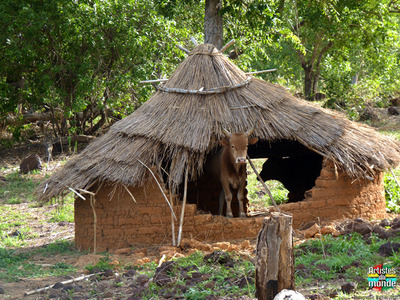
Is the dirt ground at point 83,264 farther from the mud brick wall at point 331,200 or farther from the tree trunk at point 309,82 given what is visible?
the tree trunk at point 309,82

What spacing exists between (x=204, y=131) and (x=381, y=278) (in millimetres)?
4179

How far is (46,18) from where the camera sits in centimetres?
A: 1441

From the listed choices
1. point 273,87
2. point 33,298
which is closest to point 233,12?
point 273,87

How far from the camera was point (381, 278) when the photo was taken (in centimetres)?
610

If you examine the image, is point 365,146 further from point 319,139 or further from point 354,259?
point 354,259

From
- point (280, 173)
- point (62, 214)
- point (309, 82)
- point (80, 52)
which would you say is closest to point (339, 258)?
point (280, 173)

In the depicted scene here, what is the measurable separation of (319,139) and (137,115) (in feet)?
11.1

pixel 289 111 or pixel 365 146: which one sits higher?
pixel 289 111

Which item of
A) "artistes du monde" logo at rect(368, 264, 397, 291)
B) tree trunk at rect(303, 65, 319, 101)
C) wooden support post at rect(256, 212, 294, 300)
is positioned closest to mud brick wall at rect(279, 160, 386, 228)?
"artistes du monde" logo at rect(368, 264, 397, 291)

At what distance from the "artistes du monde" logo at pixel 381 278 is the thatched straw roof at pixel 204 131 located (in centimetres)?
305

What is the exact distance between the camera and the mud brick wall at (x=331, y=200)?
9.54 metres

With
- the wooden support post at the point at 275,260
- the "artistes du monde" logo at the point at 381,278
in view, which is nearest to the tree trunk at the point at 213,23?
the "artistes du monde" logo at the point at 381,278

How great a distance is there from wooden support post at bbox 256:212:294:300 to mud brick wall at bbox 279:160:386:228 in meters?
4.24

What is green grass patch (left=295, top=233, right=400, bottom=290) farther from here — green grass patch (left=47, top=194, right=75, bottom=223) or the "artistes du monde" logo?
green grass patch (left=47, top=194, right=75, bottom=223)
